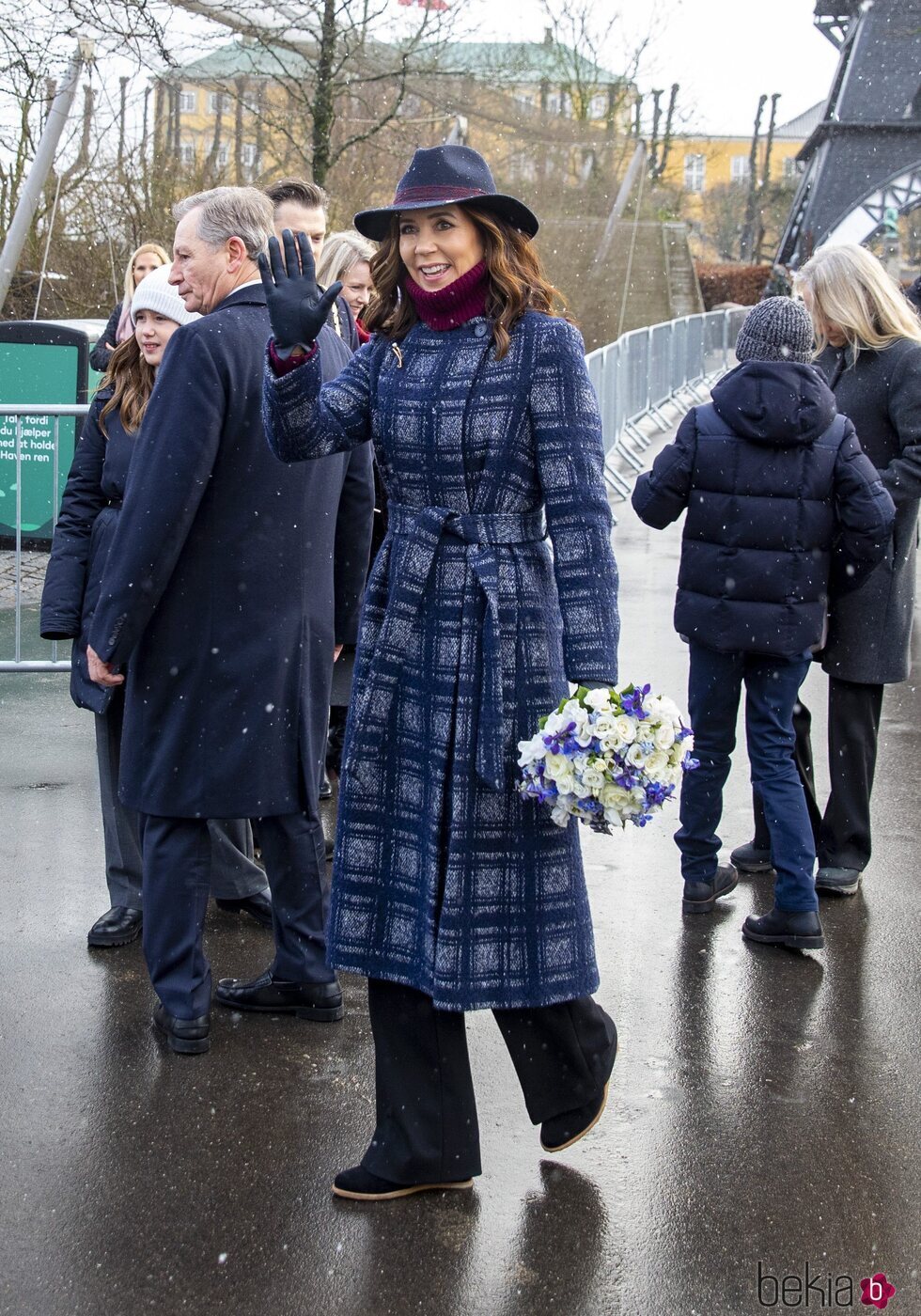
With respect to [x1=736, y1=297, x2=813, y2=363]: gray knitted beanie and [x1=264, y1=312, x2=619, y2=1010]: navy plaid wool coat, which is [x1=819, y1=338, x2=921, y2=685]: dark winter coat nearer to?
[x1=736, y1=297, x2=813, y2=363]: gray knitted beanie

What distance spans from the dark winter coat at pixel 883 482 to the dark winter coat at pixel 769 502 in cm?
41

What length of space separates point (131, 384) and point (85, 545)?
489 mm

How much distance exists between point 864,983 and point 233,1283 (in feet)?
7.33

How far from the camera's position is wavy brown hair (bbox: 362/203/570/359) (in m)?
3.14

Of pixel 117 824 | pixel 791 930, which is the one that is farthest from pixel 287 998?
pixel 791 930

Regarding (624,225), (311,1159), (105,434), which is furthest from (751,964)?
(624,225)

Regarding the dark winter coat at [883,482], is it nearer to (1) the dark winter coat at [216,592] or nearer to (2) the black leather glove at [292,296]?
(1) the dark winter coat at [216,592]

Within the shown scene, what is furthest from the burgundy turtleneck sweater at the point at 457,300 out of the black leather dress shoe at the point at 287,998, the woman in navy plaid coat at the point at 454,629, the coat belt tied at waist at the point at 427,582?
the black leather dress shoe at the point at 287,998

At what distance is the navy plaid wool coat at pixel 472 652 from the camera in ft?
10.2

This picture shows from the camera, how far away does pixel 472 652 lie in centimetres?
315

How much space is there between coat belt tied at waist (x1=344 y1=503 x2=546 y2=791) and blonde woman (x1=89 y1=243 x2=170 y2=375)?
1830mm

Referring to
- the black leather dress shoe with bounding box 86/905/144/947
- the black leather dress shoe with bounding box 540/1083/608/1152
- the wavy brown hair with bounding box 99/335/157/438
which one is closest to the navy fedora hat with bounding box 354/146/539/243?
the wavy brown hair with bounding box 99/335/157/438

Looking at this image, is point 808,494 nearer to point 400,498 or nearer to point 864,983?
point 864,983

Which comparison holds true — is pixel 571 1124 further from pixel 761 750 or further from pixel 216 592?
pixel 761 750
